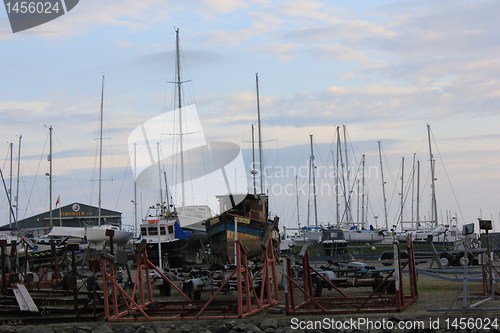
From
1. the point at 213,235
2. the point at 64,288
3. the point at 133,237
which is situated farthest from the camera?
the point at 133,237

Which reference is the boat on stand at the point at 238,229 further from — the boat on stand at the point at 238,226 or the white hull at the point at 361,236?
the white hull at the point at 361,236

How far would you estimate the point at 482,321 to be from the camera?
15.1 m

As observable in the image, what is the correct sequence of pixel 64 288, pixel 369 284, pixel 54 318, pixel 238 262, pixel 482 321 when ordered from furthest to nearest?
pixel 64 288 → pixel 369 284 → pixel 54 318 → pixel 238 262 → pixel 482 321

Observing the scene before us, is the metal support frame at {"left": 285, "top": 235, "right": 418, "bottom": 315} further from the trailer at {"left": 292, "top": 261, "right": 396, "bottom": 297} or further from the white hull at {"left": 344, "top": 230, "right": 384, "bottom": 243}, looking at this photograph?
the white hull at {"left": 344, "top": 230, "right": 384, "bottom": 243}

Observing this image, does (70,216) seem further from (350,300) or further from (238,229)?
(350,300)

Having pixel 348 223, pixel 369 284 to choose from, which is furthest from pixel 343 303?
pixel 348 223

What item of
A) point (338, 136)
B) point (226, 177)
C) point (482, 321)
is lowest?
point (482, 321)

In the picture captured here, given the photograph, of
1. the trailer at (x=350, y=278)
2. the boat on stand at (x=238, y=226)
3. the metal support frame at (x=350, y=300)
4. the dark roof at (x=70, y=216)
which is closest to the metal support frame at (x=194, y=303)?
the metal support frame at (x=350, y=300)

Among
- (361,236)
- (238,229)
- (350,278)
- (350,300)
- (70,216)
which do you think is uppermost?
(70,216)

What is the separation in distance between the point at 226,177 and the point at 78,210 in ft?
112

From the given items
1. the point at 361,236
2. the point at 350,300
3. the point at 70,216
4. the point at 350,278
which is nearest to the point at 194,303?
the point at 350,300

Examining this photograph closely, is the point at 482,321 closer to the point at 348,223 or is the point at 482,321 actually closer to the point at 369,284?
the point at 369,284

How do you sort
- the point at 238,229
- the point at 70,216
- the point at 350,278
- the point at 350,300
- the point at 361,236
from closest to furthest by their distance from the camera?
the point at 350,300, the point at 350,278, the point at 238,229, the point at 361,236, the point at 70,216

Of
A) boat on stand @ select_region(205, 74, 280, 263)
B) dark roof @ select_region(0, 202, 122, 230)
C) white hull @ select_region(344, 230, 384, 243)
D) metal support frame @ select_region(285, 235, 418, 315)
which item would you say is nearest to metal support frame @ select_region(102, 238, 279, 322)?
metal support frame @ select_region(285, 235, 418, 315)
